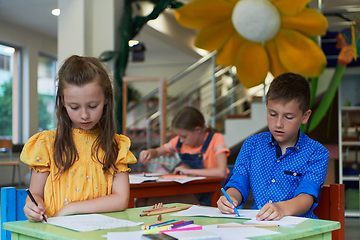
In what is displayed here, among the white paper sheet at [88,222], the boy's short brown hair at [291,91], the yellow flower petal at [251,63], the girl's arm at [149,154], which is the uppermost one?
the yellow flower petal at [251,63]

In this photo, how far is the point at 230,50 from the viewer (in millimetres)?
3482

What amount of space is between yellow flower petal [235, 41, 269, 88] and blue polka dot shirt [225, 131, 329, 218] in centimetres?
197

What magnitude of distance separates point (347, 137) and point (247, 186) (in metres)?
2.93

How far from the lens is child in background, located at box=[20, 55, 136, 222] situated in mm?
1125

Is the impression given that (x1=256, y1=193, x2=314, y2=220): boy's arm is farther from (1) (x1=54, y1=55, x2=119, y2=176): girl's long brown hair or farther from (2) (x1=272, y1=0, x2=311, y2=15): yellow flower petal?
(2) (x1=272, y1=0, x2=311, y2=15): yellow flower petal

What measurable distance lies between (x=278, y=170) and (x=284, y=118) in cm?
19

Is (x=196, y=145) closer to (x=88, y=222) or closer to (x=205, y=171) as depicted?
(x=205, y=171)

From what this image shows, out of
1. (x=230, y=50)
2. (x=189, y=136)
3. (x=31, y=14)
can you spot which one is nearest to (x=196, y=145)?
(x=189, y=136)

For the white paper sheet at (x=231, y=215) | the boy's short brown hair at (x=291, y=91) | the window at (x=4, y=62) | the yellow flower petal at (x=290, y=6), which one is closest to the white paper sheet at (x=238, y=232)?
the white paper sheet at (x=231, y=215)

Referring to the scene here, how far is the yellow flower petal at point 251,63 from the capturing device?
11.0 ft

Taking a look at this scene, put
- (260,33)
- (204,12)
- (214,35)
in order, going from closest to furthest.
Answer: (260,33)
(204,12)
(214,35)

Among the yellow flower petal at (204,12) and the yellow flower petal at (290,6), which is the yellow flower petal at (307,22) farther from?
the yellow flower petal at (204,12)

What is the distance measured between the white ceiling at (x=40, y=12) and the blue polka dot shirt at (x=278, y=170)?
91.8 inches

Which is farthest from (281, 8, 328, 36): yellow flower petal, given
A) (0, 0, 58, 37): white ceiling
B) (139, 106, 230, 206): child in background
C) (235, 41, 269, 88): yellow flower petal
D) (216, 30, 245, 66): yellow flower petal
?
(0, 0, 58, 37): white ceiling
